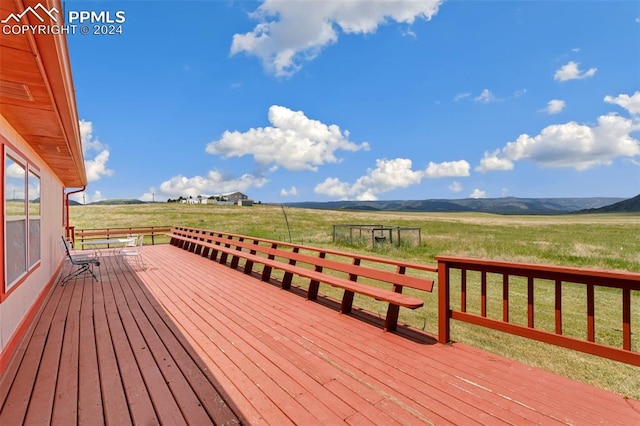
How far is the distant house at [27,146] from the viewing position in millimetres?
2111

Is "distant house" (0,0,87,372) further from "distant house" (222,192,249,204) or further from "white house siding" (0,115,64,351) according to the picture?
"distant house" (222,192,249,204)

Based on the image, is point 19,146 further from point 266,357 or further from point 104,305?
point 266,357

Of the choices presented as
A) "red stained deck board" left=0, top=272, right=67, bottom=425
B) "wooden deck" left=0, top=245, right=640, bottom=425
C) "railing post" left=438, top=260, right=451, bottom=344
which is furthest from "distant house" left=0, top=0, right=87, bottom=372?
"railing post" left=438, top=260, right=451, bottom=344

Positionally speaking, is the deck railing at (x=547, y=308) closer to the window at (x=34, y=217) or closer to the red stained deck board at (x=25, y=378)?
the red stained deck board at (x=25, y=378)

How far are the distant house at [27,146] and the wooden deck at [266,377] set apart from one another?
455 mm

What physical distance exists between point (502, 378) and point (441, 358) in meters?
0.51

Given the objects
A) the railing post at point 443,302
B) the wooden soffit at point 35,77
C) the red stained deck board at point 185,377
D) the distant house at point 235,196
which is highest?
the distant house at point 235,196

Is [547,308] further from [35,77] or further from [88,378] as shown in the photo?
[35,77]

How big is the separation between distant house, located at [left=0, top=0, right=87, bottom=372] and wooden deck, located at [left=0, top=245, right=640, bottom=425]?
455mm

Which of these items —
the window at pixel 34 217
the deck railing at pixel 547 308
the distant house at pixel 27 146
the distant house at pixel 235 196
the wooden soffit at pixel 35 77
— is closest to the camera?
the wooden soffit at pixel 35 77

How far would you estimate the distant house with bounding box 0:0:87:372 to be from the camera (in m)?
2.11

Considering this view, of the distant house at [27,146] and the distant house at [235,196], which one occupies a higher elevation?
the distant house at [235,196]

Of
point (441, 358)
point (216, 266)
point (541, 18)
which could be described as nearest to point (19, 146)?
point (216, 266)

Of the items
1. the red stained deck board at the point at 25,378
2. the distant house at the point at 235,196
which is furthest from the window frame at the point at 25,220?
the distant house at the point at 235,196
